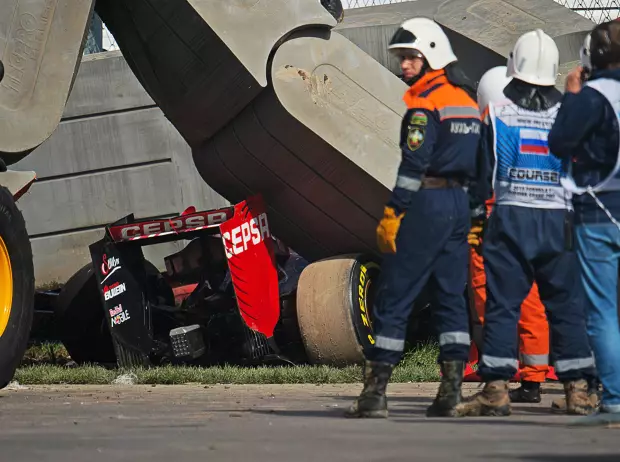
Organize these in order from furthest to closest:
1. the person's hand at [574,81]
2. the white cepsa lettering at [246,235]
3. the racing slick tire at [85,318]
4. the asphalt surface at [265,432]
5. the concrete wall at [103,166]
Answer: the concrete wall at [103,166], the racing slick tire at [85,318], the white cepsa lettering at [246,235], the person's hand at [574,81], the asphalt surface at [265,432]

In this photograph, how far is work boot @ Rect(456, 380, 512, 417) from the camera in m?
6.50

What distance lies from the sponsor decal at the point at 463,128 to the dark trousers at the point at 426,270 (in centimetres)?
25

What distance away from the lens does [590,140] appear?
→ 236 inches

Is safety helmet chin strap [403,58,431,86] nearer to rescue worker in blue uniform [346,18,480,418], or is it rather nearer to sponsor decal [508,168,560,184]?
rescue worker in blue uniform [346,18,480,418]

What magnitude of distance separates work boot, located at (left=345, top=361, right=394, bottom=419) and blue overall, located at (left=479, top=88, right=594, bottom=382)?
0.45m

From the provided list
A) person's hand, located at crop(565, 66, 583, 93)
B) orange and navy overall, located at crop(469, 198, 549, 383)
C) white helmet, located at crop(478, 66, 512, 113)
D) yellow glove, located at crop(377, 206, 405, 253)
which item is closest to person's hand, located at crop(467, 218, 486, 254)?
orange and navy overall, located at crop(469, 198, 549, 383)

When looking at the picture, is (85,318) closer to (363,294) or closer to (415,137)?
(363,294)

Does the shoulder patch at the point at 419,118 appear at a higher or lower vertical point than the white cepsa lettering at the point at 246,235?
higher

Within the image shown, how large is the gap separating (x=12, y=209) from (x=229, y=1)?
222cm

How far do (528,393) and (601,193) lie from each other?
6.75ft

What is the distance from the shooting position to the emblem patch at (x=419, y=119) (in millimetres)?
6457

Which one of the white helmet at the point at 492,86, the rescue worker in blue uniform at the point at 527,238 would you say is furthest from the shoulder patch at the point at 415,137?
the white helmet at the point at 492,86

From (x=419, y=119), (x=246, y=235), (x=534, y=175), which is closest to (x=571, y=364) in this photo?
(x=534, y=175)

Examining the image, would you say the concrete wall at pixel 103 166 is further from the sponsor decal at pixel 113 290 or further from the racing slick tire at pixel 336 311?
the racing slick tire at pixel 336 311
